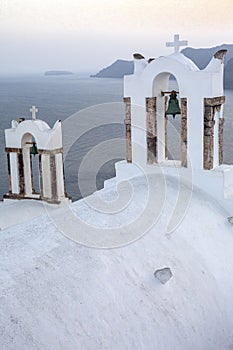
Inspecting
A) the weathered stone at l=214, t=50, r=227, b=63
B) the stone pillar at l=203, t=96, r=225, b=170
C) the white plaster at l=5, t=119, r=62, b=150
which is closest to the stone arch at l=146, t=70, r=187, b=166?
the stone pillar at l=203, t=96, r=225, b=170

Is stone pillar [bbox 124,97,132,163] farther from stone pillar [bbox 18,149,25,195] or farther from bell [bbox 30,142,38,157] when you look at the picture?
stone pillar [bbox 18,149,25,195]

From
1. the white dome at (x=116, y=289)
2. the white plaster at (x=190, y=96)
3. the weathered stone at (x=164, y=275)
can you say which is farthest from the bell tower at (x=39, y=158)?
the weathered stone at (x=164, y=275)

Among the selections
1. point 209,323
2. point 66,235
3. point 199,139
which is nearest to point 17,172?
point 199,139

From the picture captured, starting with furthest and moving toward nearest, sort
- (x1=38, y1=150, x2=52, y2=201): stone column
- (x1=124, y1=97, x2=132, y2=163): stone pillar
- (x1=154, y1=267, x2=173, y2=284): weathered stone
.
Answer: (x1=38, y1=150, x2=52, y2=201): stone column, (x1=124, y1=97, x2=132, y2=163): stone pillar, (x1=154, y1=267, x2=173, y2=284): weathered stone

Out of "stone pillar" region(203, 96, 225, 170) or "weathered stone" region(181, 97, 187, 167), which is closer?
"stone pillar" region(203, 96, 225, 170)

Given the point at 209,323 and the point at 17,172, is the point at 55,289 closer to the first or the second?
the point at 209,323

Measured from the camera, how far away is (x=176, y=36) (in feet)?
23.8

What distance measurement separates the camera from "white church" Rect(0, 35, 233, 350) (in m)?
4.09

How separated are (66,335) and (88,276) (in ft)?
2.43

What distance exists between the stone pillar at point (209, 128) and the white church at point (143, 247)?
0.6 inches

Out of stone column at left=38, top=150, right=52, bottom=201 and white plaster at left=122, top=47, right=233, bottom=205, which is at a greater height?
white plaster at left=122, top=47, right=233, bottom=205

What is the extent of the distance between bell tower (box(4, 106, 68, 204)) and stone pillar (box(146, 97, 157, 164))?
2219mm

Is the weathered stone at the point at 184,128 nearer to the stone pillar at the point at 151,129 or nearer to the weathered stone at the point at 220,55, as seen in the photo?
the stone pillar at the point at 151,129

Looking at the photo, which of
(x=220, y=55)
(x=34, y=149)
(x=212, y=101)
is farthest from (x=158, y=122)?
(x=34, y=149)
